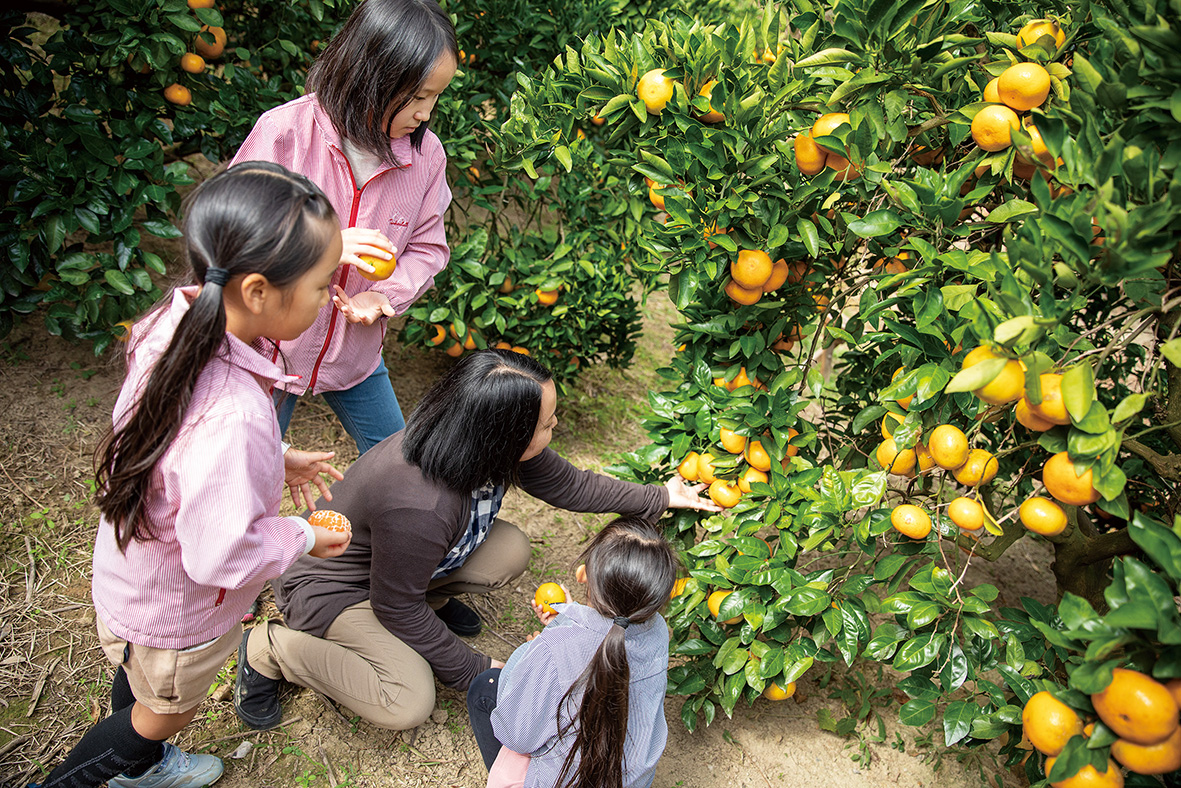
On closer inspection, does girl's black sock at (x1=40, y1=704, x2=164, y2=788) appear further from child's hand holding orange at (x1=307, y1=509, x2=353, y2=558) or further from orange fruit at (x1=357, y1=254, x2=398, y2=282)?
orange fruit at (x1=357, y1=254, x2=398, y2=282)

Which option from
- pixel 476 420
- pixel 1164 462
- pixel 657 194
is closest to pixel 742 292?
pixel 657 194

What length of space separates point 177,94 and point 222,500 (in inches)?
72.9

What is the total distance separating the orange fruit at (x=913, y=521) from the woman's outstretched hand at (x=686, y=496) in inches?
22.0

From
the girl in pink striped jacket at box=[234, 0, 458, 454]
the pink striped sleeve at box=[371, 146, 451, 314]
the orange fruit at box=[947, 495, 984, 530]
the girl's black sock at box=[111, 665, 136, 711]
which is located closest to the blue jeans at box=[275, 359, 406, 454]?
the girl in pink striped jacket at box=[234, 0, 458, 454]

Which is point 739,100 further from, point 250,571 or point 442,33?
point 250,571

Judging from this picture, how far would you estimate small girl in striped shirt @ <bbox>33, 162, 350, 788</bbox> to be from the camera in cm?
117

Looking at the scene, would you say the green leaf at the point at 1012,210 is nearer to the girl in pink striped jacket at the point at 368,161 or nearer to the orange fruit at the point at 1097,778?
the orange fruit at the point at 1097,778

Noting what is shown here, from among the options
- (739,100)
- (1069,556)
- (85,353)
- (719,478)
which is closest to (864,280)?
(739,100)

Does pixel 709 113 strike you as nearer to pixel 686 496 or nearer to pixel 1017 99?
pixel 1017 99

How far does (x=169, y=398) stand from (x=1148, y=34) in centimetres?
150

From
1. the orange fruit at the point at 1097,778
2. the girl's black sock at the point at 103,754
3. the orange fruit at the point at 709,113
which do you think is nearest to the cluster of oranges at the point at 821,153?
the orange fruit at the point at 709,113

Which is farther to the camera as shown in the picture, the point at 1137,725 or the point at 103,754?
the point at 103,754

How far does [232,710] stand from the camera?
199cm

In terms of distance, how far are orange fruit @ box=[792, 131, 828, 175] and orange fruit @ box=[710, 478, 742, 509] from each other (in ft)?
2.49
